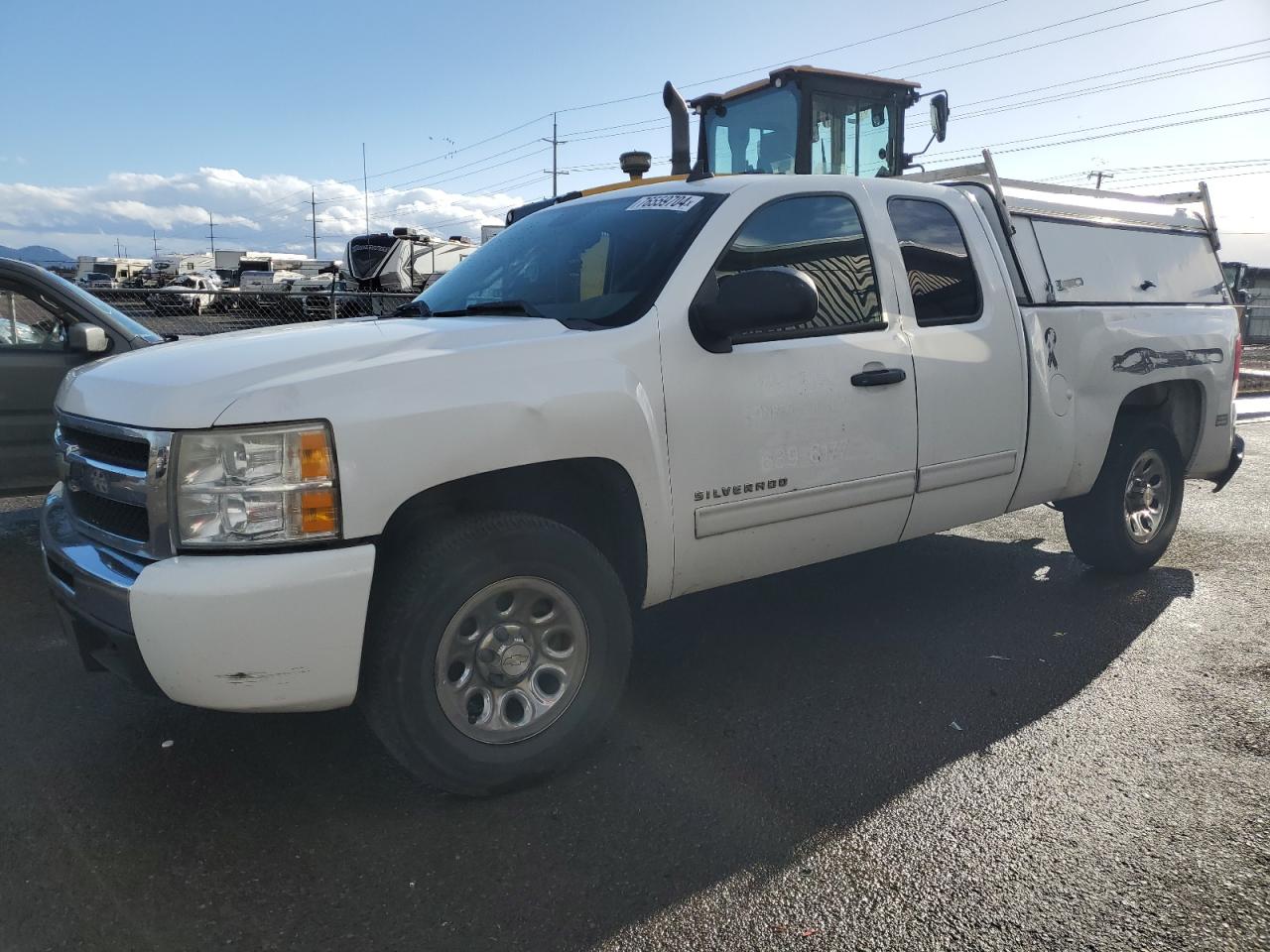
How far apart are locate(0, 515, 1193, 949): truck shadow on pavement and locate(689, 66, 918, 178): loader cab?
646 cm

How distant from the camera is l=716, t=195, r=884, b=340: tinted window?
11.7ft

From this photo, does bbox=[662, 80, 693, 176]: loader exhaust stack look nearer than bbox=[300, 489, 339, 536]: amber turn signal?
No

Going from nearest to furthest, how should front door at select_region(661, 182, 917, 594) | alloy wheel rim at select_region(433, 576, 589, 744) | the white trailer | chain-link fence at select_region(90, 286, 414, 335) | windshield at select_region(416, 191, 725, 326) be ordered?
alloy wheel rim at select_region(433, 576, 589, 744)
front door at select_region(661, 182, 917, 594)
windshield at select_region(416, 191, 725, 326)
chain-link fence at select_region(90, 286, 414, 335)
the white trailer

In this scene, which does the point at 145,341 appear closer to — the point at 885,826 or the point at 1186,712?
the point at 885,826

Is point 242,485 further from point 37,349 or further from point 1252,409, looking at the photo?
point 1252,409

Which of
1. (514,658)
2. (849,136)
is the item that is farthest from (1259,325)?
(514,658)

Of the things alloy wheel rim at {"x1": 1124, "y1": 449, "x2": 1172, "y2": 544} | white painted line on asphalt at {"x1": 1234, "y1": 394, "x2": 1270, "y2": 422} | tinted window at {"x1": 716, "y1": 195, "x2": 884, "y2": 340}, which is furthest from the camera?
white painted line on asphalt at {"x1": 1234, "y1": 394, "x2": 1270, "y2": 422}

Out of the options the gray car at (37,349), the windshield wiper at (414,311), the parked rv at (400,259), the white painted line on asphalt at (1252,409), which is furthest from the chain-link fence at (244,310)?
the white painted line on asphalt at (1252,409)

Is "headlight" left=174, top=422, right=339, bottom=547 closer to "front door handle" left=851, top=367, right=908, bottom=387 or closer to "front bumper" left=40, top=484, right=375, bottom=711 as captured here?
"front bumper" left=40, top=484, right=375, bottom=711

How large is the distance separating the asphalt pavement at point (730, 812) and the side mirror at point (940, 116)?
4.88 metres

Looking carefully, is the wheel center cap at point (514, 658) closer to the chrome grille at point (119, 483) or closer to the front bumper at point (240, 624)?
the front bumper at point (240, 624)

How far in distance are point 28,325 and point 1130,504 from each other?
21.5 feet

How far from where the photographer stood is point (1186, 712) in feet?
11.9

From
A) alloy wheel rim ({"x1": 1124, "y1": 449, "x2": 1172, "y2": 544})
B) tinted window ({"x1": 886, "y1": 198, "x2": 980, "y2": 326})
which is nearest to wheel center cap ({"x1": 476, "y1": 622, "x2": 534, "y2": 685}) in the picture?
tinted window ({"x1": 886, "y1": 198, "x2": 980, "y2": 326})
